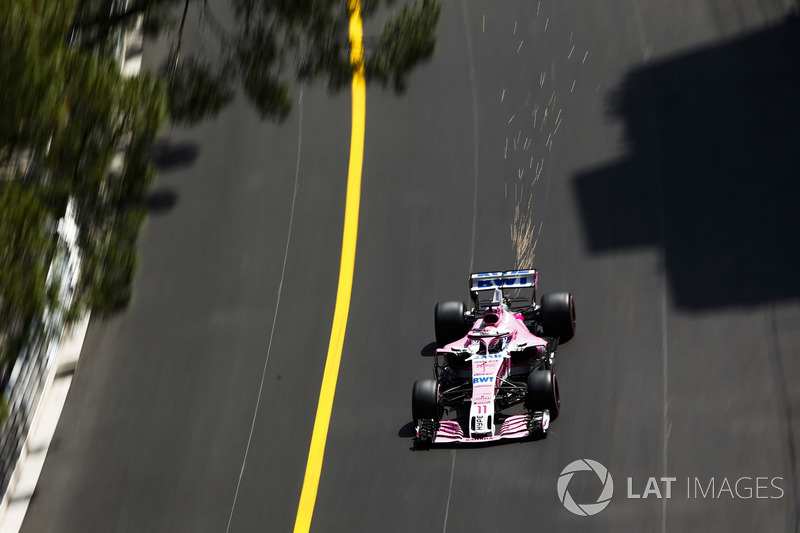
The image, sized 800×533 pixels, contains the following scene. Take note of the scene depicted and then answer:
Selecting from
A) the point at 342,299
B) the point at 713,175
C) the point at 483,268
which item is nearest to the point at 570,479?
the point at 483,268

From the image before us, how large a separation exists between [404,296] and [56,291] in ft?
23.2

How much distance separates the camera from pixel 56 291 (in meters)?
11.0

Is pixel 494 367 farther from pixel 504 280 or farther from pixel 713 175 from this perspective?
pixel 713 175

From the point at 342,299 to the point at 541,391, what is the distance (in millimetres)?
4216

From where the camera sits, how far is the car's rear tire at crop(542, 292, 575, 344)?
15391 mm

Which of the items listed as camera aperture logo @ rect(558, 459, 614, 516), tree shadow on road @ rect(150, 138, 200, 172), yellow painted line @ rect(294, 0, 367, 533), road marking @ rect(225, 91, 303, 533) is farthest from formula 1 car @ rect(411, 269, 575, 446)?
tree shadow on road @ rect(150, 138, 200, 172)

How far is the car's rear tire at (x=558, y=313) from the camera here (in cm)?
1539

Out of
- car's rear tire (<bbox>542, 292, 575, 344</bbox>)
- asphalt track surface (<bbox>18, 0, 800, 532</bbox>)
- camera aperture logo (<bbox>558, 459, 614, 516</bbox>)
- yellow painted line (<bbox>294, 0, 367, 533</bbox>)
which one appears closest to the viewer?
camera aperture logo (<bbox>558, 459, 614, 516</bbox>)

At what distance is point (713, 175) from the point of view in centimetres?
1808

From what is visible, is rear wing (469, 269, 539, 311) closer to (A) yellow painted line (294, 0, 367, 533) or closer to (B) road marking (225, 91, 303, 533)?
(A) yellow painted line (294, 0, 367, 533)

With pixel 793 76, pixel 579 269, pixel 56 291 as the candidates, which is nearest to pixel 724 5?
pixel 793 76

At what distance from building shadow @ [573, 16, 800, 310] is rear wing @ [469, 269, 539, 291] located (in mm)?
1789

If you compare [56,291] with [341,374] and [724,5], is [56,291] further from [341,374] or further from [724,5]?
[724,5]

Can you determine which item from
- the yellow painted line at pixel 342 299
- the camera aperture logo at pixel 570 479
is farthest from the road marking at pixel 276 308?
the camera aperture logo at pixel 570 479
